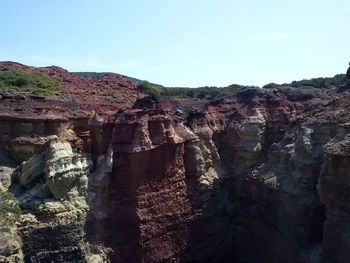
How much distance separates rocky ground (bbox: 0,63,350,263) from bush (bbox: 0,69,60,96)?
102 inches

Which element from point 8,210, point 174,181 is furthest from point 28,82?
point 8,210

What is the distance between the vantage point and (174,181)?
1067 inches

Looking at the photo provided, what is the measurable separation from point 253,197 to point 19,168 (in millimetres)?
12918

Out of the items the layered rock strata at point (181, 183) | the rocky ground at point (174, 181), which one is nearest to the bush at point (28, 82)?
the rocky ground at point (174, 181)

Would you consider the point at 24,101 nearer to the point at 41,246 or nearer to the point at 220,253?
the point at 41,246

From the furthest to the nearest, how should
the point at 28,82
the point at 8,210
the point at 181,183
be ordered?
the point at 28,82 → the point at 181,183 → the point at 8,210

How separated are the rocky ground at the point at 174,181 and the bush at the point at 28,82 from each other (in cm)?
259

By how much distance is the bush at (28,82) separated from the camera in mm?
33469

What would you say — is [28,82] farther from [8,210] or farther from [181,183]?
[8,210]

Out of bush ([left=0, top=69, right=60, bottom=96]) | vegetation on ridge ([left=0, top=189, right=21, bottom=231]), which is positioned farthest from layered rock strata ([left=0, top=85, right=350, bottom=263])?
bush ([left=0, top=69, right=60, bottom=96])

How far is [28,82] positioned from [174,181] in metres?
14.8

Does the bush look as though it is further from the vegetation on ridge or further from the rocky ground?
the vegetation on ridge

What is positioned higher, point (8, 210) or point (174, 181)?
point (174, 181)

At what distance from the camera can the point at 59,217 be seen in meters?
22.0
